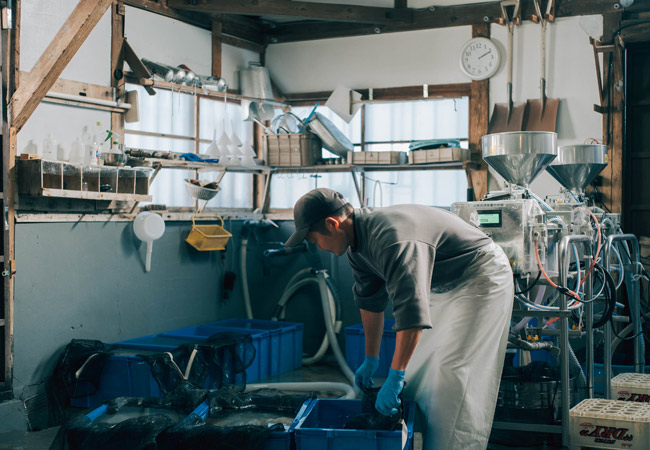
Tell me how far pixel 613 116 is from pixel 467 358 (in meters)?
3.97

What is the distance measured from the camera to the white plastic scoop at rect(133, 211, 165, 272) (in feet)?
18.5

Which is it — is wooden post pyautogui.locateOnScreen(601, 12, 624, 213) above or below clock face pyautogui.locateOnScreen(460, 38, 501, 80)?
below

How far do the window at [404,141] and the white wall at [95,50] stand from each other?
1.27m

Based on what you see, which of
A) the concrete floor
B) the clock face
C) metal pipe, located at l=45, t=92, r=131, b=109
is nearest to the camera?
the concrete floor

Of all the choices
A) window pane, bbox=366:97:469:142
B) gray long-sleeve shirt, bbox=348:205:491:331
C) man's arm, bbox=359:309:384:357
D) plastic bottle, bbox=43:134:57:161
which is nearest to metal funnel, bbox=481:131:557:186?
gray long-sleeve shirt, bbox=348:205:491:331

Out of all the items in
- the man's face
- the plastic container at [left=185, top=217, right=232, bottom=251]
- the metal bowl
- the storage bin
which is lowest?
the plastic container at [left=185, top=217, right=232, bottom=251]

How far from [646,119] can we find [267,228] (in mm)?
3676

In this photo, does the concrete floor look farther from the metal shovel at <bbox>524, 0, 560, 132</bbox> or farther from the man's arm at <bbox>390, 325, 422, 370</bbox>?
the metal shovel at <bbox>524, 0, 560, 132</bbox>

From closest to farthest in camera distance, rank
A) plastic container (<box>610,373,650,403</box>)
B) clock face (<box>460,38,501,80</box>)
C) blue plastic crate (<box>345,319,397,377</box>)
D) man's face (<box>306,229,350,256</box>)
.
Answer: man's face (<box>306,229,350,256</box>)
plastic container (<box>610,373,650,403</box>)
blue plastic crate (<box>345,319,397,377</box>)
clock face (<box>460,38,501,80</box>)

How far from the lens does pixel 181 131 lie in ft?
21.3

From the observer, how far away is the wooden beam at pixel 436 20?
6.25m

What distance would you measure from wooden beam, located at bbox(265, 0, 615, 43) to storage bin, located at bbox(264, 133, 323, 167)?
1.17m

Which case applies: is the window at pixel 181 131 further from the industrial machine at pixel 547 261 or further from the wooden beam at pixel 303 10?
the industrial machine at pixel 547 261

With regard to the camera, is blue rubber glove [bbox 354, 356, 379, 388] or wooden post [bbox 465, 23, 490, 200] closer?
blue rubber glove [bbox 354, 356, 379, 388]
